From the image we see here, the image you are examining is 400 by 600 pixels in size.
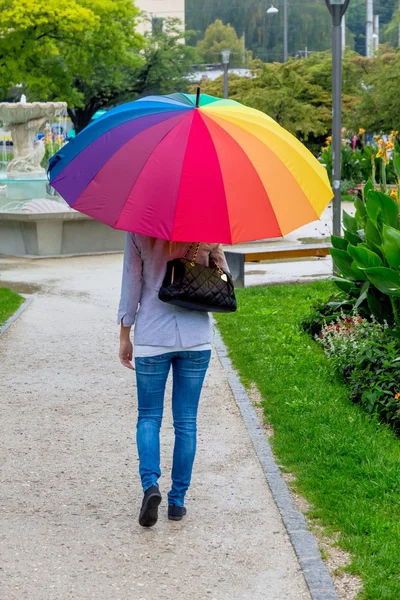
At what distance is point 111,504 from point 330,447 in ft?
4.26

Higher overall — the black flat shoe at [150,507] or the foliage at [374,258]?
the foliage at [374,258]

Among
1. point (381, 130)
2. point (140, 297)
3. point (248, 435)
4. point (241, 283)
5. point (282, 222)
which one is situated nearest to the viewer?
point (282, 222)

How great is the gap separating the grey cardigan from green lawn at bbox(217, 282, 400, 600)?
106 centimetres

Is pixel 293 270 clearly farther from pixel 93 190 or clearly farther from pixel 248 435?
pixel 93 190

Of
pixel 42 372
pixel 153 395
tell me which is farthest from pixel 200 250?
pixel 42 372

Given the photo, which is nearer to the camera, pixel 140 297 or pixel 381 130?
pixel 140 297

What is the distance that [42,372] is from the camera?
8.12 metres

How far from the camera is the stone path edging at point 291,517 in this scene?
4.02 metres

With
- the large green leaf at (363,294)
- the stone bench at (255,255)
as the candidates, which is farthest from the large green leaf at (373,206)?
the stone bench at (255,255)

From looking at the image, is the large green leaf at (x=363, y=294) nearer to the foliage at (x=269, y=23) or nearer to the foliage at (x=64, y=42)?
the foliage at (x=64, y=42)

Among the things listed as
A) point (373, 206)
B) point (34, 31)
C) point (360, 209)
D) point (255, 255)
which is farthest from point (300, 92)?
point (373, 206)

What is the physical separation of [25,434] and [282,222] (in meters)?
2.73

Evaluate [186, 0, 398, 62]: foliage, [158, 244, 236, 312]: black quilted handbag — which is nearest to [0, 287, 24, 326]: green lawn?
[158, 244, 236, 312]: black quilted handbag

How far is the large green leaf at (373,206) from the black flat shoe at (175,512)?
12.3 ft
